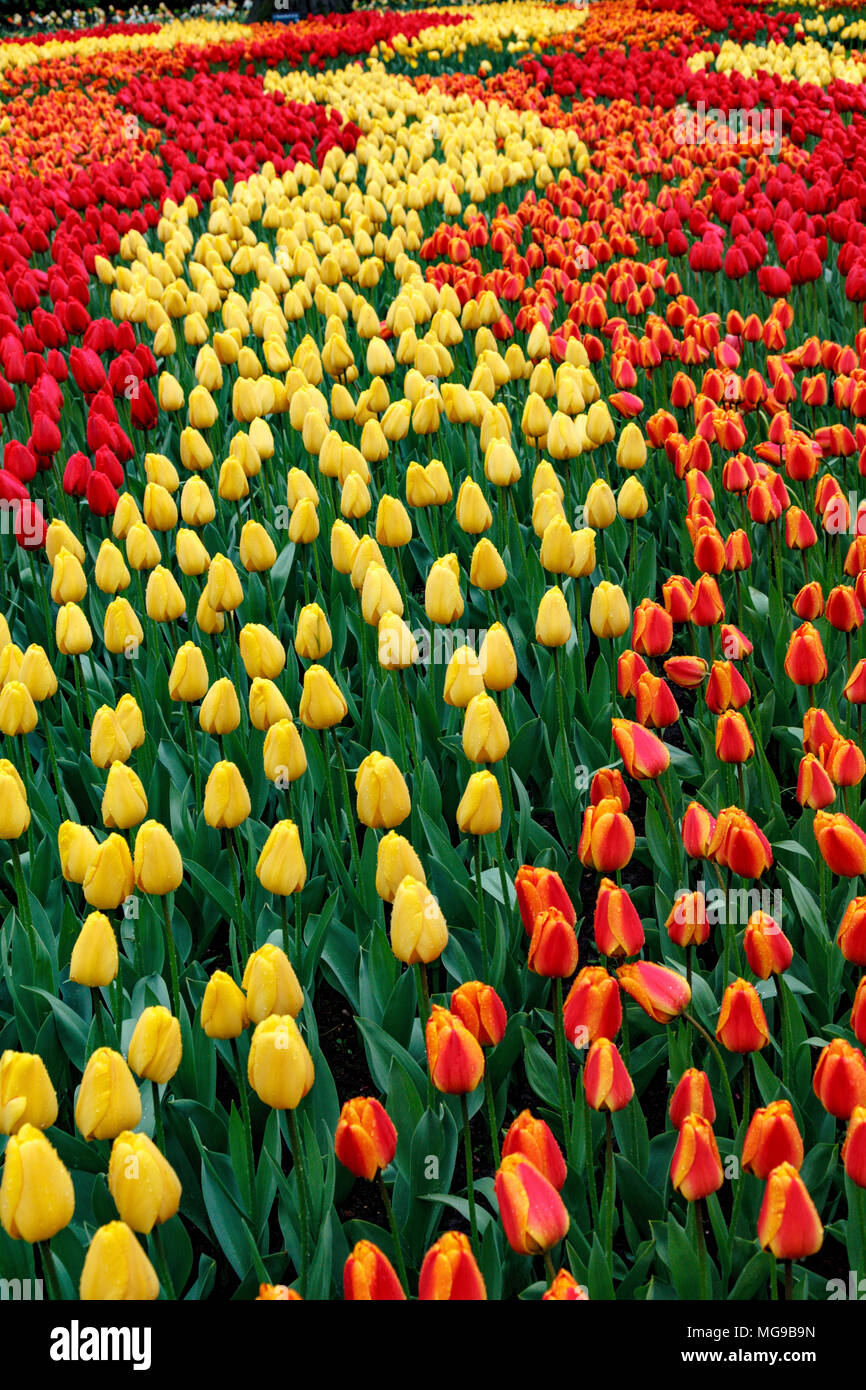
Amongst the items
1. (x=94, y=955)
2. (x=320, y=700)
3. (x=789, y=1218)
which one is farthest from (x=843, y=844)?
(x=94, y=955)

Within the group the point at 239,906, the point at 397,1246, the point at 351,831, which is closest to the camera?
the point at 397,1246

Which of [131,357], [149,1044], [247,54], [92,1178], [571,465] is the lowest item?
[92,1178]

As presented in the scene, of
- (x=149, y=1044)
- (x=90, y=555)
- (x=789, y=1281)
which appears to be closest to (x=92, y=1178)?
(x=149, y=1044)

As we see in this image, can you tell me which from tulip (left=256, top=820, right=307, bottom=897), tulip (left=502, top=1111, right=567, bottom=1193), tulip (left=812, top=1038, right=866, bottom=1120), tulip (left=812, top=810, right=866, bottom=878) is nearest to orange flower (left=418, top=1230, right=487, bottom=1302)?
tulip (left=502, top=1111, right=567, bottom=1193)

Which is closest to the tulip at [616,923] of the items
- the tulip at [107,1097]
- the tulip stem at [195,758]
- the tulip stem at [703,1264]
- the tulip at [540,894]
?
the tulip at [540,894]

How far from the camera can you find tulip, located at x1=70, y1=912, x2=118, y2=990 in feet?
6.32

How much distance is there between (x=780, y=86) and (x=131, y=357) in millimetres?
8683

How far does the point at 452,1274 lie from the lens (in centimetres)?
134

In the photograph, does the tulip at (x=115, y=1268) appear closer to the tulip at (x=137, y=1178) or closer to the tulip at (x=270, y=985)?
the tulip at (x=137, y=1178)

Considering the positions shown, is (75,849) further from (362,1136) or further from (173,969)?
(362,1136)

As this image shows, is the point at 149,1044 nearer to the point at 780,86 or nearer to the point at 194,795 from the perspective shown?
the point at 194,795

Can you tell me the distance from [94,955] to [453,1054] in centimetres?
62

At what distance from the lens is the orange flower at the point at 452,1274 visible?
133cm

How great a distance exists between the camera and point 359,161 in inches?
408
